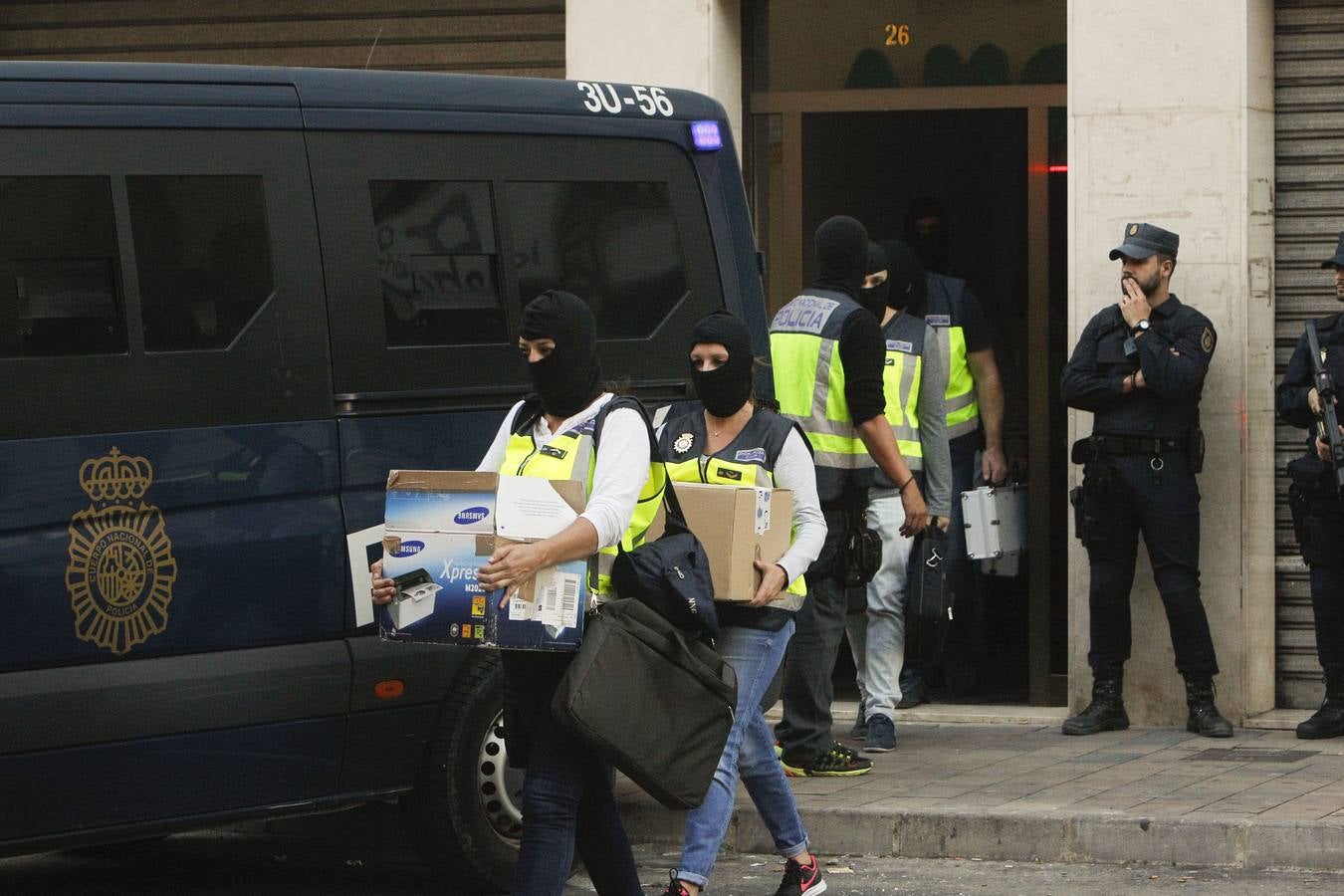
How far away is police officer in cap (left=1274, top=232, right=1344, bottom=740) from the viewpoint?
844cm

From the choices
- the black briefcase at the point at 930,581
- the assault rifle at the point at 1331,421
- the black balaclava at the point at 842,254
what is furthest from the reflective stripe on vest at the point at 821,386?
the assault rifle at the point at 1331,421

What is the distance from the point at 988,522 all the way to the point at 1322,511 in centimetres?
135

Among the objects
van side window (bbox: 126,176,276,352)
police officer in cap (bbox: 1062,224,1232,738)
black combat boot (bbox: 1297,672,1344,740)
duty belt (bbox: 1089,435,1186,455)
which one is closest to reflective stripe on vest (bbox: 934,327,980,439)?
police officer in cap (bbox: 1062,224,1232,738)

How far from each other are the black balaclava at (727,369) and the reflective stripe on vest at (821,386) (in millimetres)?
1638

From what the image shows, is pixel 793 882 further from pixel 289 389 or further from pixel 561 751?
pixel 289 389

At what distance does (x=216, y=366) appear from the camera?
5.88m

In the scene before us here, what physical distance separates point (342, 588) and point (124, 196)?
1.21 m

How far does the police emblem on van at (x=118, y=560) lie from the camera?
559 centimetres

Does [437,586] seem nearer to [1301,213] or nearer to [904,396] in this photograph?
[904,396]

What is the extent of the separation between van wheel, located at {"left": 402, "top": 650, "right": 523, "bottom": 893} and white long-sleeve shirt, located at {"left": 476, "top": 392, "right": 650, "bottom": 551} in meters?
1.31

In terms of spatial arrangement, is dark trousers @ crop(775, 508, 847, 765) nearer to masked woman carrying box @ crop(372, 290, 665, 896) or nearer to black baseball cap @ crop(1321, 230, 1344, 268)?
black baseball cap @ crop(1321, 230, 1344, 268)

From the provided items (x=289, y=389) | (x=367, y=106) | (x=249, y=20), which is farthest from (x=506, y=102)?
(x=249, y=20)

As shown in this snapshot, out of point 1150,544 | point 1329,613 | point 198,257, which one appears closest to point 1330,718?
point 1329,613

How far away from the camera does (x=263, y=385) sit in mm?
5965
